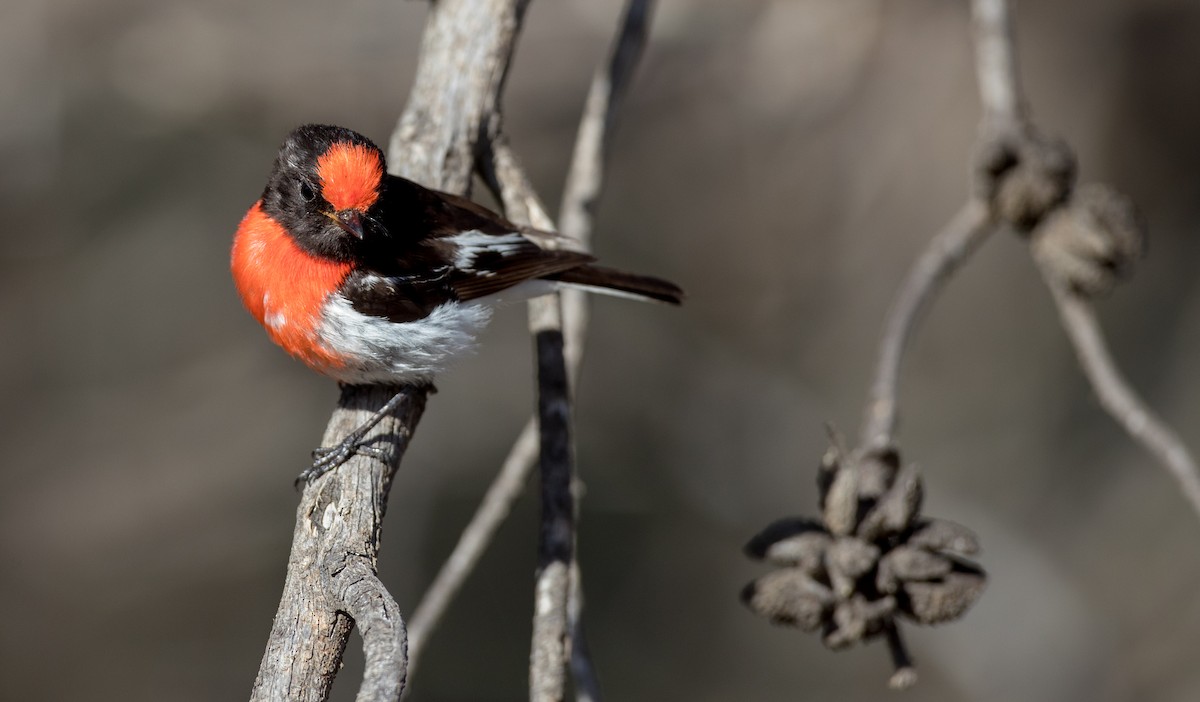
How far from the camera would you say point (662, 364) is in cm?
704

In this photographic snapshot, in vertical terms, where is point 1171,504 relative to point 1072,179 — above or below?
→ above

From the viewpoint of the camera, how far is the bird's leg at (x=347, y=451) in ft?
8.81

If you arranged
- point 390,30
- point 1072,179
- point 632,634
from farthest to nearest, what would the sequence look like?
point 632,634, point 390,30, point 1072,179

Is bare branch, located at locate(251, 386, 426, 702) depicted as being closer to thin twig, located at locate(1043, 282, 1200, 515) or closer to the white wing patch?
the white wing patch

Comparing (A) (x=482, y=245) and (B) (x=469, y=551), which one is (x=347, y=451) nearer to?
(B) (x=469, y=551)

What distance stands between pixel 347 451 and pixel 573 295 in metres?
1.17

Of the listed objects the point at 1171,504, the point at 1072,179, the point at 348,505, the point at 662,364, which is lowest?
the point at 348,505

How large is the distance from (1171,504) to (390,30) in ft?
14.9

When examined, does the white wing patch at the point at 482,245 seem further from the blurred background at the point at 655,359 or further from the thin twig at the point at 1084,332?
the blurred background at the point at 655,359

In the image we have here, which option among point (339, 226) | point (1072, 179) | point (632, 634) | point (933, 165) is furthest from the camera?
point (632, 634)

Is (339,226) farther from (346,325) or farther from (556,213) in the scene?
(556,213)

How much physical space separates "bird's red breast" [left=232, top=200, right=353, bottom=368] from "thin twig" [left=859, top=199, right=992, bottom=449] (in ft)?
4.69

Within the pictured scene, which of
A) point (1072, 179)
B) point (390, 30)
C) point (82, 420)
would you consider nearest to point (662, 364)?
point (390, 30)

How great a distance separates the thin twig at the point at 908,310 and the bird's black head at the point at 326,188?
137cm
